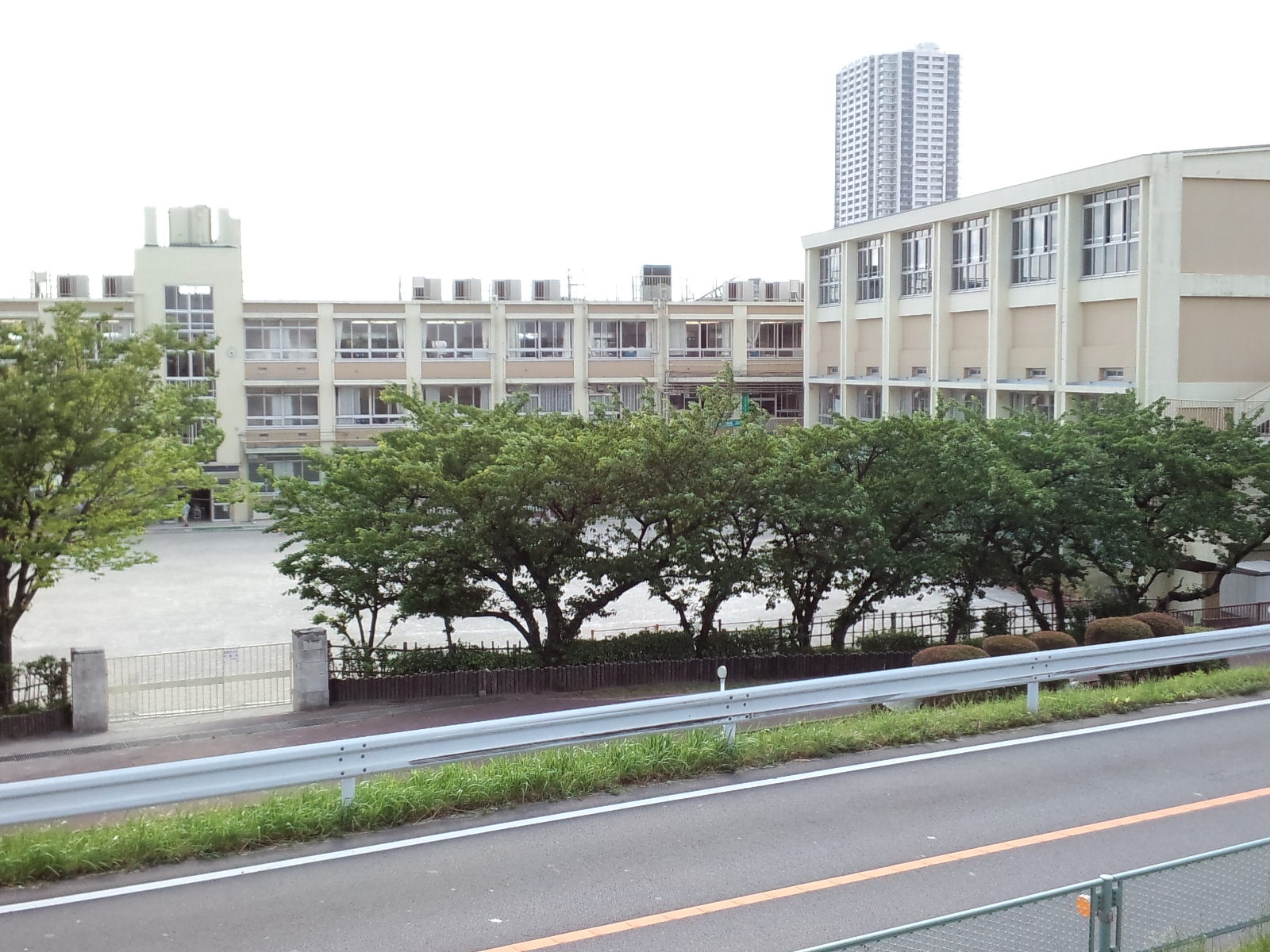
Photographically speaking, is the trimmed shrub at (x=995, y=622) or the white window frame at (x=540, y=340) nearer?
the trimmed shrub at (x=995, y=622)

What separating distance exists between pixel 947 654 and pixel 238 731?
1177cm

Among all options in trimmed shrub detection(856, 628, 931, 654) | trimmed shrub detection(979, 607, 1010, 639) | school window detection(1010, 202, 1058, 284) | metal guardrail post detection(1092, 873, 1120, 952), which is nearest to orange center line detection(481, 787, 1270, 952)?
metal guardrail post detection(1092, 873, 1120, 952)

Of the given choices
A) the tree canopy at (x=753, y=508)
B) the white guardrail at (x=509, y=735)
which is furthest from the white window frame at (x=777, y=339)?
the white guardrail at (x=509, y=735)

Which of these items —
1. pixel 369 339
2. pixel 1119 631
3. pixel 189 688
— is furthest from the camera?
pixel 369 339

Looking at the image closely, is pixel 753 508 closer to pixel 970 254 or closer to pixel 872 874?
pixel 872 874

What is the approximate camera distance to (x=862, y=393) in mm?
52844

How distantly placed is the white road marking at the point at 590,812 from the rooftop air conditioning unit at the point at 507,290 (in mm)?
50004

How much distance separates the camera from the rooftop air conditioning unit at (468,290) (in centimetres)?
5988

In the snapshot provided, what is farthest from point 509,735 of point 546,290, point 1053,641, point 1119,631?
point 546,290

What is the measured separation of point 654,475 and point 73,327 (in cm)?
1098

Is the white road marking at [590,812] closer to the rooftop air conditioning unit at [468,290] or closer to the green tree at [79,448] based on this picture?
the green tree at [79,448]

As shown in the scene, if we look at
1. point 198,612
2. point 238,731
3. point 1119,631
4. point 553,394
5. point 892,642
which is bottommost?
point 198,612

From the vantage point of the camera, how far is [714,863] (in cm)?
880

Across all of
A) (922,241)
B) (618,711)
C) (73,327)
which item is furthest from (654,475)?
(922,241)
